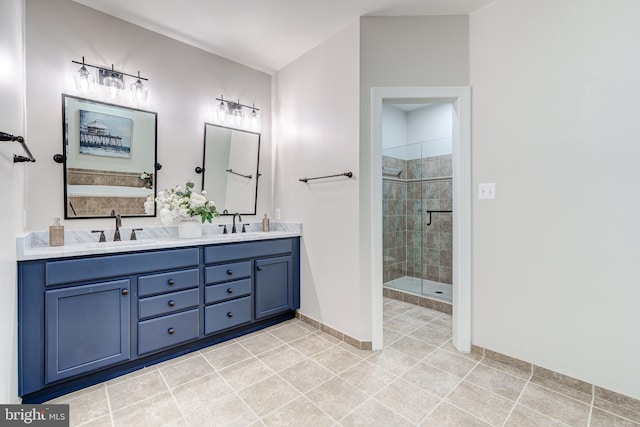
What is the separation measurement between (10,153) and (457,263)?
114 inches

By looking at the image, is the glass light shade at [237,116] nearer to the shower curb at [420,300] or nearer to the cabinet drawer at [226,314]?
the cabinet drawer at [226,314]

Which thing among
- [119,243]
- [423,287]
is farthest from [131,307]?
[423,287]

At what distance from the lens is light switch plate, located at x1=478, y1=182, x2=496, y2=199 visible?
2.14 metres

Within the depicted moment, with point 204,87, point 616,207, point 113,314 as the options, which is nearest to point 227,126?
point 204,87

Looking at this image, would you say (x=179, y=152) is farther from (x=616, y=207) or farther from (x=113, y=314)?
(x=616, y=207)

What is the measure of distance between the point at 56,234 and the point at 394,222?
349 centimetres

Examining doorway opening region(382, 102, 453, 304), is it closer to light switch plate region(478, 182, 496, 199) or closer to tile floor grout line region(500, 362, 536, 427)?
light switch plate region(478, 182, 496, 199)

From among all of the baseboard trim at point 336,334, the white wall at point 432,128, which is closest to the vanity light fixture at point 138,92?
the baseboard trim at point 336,334

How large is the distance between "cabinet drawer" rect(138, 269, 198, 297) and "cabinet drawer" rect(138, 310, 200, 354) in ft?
0.66

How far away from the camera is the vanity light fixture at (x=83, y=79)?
2.17m

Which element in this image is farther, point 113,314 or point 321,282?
point 321,282

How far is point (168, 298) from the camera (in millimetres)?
2141

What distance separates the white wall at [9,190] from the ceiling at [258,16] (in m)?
0.80

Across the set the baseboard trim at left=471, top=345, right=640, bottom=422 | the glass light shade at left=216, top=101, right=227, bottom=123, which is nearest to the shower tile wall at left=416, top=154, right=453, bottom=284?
the baseboard trim at left=471, top=345, right=640, bottom=422
